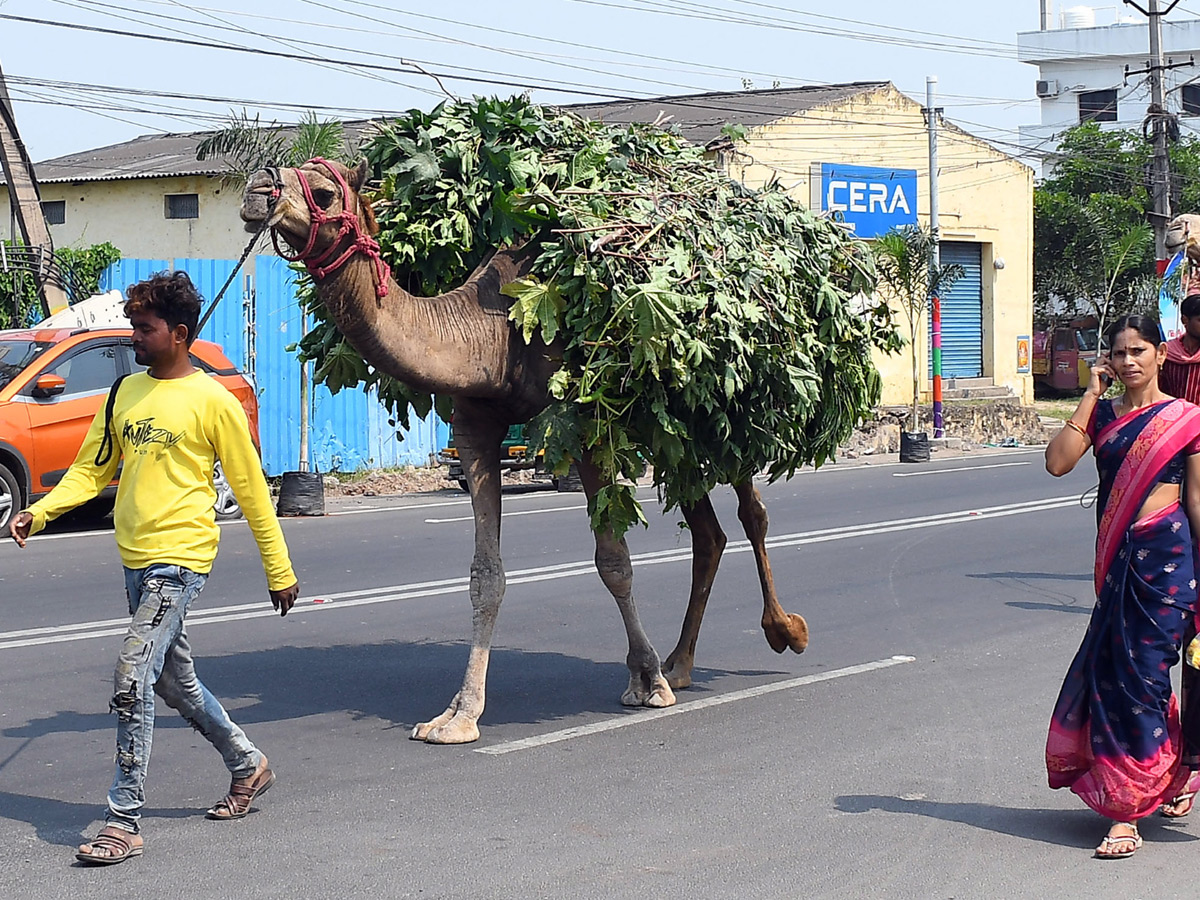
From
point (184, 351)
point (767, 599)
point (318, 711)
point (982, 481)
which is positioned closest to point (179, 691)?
point (184, 351)

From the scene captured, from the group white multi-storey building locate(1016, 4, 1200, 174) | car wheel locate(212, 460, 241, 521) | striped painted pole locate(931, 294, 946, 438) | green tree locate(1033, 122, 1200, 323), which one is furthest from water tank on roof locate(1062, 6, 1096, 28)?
car wheel locate(212, 460, 241, 521)

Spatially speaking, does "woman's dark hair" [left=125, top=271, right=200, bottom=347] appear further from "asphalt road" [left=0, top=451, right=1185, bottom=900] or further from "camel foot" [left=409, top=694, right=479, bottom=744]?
"camel foot" [left=409, top=694, right=479, bottom=744]

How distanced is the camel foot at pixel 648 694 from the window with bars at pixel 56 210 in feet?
88.9

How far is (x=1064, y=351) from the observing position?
42.2m

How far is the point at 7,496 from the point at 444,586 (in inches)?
209

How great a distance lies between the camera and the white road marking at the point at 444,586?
376 inches

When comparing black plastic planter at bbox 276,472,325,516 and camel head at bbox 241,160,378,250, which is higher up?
camel head at bbox 241,160,378,250

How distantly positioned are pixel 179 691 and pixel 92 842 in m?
0.60

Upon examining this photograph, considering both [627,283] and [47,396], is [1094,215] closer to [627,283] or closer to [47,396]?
[47,396]

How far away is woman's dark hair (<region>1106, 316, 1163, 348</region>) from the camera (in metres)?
5.50

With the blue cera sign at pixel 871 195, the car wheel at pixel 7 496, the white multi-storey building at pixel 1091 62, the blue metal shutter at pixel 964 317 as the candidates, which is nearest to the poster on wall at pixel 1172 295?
the car wheel at pixel 7 496

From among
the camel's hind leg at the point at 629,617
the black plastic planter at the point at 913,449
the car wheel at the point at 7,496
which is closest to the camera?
the camel's hind leg at the point at 629,617

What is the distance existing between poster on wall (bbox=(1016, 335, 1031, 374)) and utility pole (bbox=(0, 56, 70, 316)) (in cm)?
2464

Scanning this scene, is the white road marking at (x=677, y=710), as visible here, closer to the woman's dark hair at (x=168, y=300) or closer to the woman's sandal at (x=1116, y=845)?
the woman's dark hair at (x=168, y=300)
